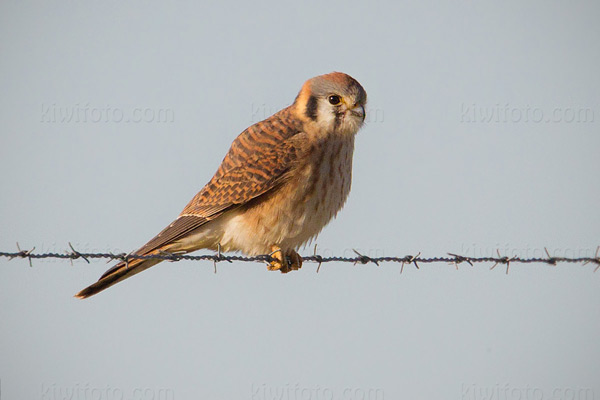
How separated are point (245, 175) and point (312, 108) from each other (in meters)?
0.62

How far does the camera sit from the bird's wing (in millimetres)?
4723

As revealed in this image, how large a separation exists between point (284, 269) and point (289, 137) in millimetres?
822

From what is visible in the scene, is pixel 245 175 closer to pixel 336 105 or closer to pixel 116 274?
pixel 336 105

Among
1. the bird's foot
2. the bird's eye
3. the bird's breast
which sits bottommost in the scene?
the bird's foot

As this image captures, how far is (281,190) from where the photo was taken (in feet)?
15.4

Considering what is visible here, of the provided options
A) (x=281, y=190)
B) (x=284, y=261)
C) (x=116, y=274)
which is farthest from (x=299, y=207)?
(x=116, y=274)

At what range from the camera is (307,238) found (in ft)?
15.9

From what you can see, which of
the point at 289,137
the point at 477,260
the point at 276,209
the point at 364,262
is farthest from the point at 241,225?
the point at 477,260

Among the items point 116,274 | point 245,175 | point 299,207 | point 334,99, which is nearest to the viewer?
point 116,274

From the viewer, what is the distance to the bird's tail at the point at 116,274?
14.8 ft

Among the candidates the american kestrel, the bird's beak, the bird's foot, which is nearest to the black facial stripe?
the american kestrel

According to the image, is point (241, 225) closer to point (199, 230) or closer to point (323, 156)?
point (199, 230)

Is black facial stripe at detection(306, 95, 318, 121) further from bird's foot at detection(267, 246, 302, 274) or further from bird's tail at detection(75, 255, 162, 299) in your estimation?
bird's tail at detection(75, 255, 162, 299)

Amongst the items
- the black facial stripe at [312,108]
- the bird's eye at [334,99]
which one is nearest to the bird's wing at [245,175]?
the black facial stripe at [312,108]
